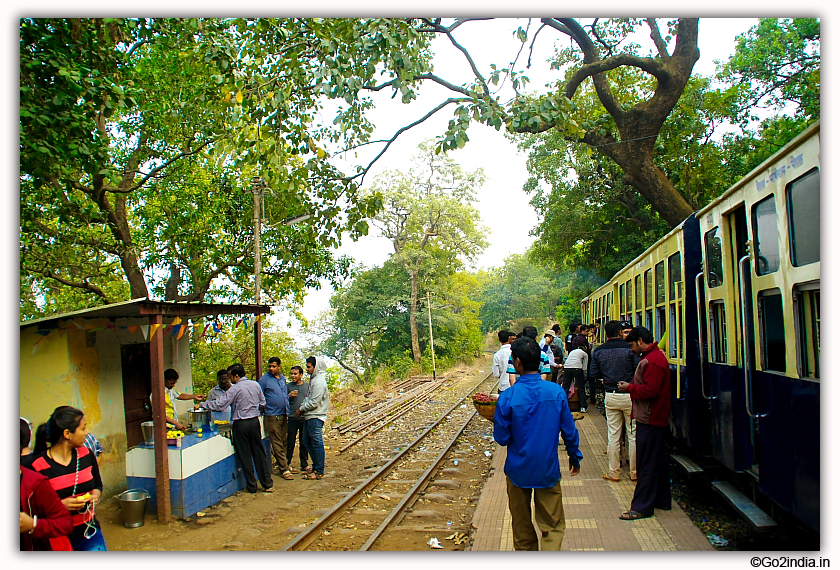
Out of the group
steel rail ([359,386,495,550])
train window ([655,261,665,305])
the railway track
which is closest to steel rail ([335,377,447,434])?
the railway track

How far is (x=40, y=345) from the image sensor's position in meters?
6.95

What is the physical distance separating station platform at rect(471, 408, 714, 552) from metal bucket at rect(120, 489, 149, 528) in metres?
3.68

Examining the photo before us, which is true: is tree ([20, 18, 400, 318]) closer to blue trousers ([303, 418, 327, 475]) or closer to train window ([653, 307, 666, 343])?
blue trousers ([303, 418, 327, 475])

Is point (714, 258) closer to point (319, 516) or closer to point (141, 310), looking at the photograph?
point (319, 516)

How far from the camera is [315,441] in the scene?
28.4 feet

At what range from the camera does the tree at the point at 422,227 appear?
30.7 m

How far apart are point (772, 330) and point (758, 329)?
5.8 inches

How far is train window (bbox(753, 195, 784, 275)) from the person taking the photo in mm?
4312

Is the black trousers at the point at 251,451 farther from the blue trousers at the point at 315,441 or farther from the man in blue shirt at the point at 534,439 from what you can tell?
the man in blue shirt at the point at 534,439

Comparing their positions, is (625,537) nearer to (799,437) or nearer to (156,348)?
(799,437)

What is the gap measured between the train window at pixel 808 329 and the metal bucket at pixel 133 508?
21.2 ft

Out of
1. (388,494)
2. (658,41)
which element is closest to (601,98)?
(658,41)

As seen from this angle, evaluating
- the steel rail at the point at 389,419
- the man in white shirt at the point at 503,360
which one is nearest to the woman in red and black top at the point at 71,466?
the man in white shirt at the point at 503,360

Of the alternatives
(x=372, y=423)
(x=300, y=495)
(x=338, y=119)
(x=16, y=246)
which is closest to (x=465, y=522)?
(x=300, y=495)
